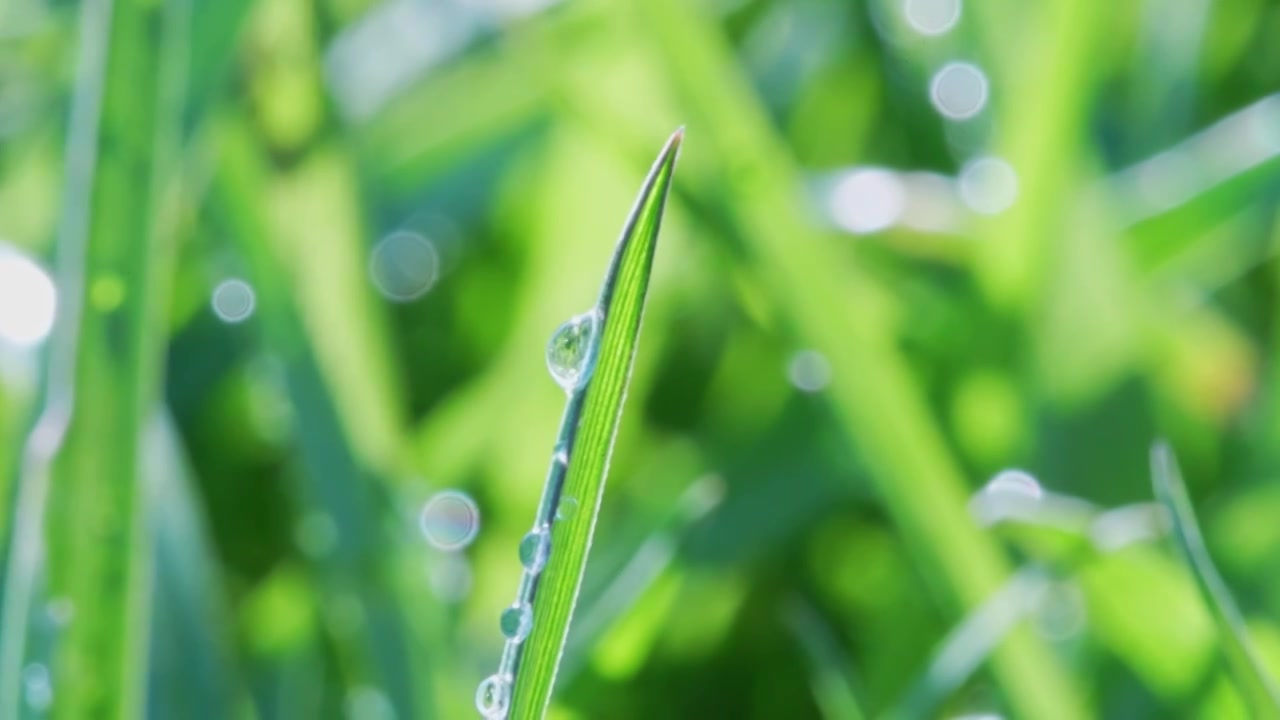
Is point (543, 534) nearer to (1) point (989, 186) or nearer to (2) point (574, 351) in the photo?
(2) point (574, 351)

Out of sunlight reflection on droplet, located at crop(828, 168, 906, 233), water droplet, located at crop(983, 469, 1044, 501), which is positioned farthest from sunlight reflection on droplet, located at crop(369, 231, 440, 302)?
water droplet, located at crop(983, 469, 1044, 501)

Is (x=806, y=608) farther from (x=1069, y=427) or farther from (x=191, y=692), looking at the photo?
(x=191, y=692)

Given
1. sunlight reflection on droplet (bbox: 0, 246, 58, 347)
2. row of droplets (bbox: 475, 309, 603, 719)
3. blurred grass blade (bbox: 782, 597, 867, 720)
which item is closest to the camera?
row of droplets (bbox: 475, 309, 603, 719)

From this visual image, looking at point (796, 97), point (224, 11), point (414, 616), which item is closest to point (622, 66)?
point (796, 97)

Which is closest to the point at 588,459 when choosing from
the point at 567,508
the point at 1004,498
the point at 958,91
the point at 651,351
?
the point at 567,508

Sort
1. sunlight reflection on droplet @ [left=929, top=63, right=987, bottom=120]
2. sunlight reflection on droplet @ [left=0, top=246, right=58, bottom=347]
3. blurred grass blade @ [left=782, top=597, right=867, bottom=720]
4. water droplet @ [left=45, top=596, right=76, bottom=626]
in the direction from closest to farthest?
1. water droplet @ [left=45, top=596, right=76, bottom=626]
2. blurred grass blade @ [left=782, top=597, right=867, bottom=720]
3. sunlight reflection on droplet @ [left=0, top=246, right=58, bottom=347]
4. sunlight reflection on droplet @ [left=929, top=63, right=987, bottom=120]

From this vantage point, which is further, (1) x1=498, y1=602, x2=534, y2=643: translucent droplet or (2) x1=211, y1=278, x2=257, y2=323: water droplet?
(2) x1=211, y1=278, x2=257, y2=323: water droplet

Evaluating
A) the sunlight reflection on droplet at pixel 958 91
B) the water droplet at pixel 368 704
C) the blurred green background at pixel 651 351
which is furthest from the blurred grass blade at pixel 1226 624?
the sunlight reflection on droplet at pixel 958 91

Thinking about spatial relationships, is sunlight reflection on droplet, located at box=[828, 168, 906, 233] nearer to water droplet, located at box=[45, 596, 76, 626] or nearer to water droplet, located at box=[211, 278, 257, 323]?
water droplet, located at box=[211, 278, 257, 323]
